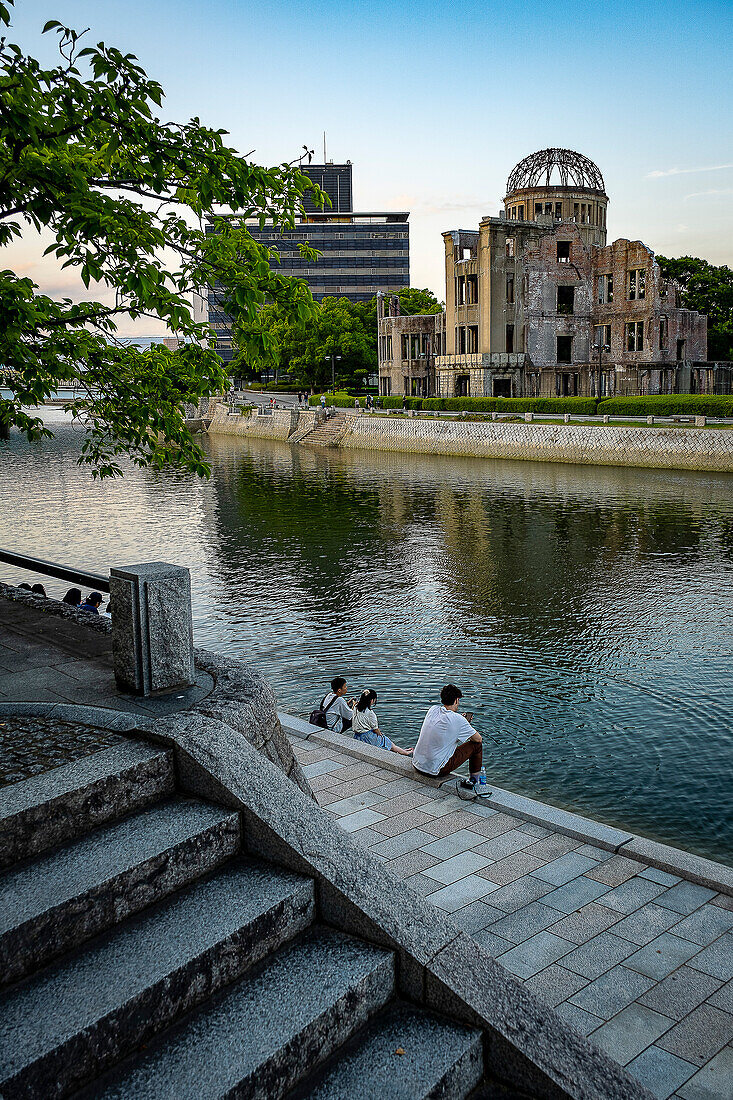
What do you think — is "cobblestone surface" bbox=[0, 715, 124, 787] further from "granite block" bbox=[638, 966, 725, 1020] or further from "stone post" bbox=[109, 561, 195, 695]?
"granite block" bbox=[638, 966, 725, 1020]

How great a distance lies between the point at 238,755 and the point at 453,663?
1145cm

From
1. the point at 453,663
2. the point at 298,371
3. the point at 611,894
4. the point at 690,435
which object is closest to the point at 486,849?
the point at 611,894

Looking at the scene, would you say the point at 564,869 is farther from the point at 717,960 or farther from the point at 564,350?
the point at 564,350

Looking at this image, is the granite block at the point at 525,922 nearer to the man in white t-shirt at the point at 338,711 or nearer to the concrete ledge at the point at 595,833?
the concrete ledge at the point at 595,833

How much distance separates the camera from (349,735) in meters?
12.0

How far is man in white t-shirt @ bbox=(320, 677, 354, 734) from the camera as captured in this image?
12.1 meters

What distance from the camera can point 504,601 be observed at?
21047 mm

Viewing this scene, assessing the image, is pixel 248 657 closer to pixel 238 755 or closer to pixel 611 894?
pixel 611 894

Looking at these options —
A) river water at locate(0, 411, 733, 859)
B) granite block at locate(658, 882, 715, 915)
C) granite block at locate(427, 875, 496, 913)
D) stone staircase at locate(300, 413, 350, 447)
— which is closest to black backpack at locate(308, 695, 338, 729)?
river water at locate(0, 411, 733, 859)

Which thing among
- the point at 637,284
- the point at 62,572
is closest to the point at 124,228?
the point at 62,572

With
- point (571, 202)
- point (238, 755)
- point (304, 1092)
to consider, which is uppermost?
point (571, 202)

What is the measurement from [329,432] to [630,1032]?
7102 centimetres

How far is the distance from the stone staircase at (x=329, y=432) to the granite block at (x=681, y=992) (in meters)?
66.9

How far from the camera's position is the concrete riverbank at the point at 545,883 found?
5613 millimetres
